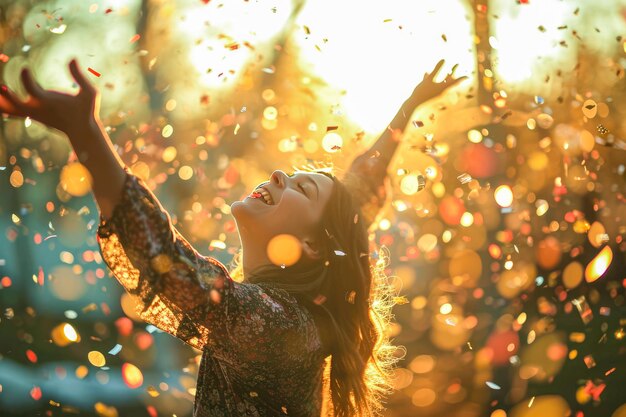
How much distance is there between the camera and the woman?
200 cm

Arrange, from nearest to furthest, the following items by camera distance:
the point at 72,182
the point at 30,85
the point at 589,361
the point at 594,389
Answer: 1. the point at 30,85
2. the point at 594,389
3. the point at 72,182
4. the point at 589,361

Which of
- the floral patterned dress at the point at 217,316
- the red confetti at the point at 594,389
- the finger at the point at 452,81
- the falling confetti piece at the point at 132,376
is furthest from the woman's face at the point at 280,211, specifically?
the red confetti at the point at 594,389

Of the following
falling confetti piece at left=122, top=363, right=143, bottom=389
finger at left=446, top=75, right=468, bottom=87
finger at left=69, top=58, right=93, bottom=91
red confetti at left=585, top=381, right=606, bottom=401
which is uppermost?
finger at left=69, top=58, right=93, bottom=91

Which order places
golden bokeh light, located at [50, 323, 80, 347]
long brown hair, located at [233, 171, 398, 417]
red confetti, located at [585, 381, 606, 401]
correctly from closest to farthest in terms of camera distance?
long brown hair, located at [233, 171, 398, 417] → red confetti, located at [585, 381, 606, 401] → golden bokeh light, located at [50, 323, 80, 347]

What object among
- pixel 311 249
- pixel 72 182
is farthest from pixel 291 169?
pixel 311 249

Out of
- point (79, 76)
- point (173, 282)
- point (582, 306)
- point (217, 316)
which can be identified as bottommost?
point (582, 306)

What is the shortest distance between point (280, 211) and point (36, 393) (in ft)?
19.1

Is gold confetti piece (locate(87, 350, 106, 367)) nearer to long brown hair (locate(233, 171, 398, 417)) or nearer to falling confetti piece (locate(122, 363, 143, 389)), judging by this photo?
falling confetti piece (locate(122, 363, 143, 389))

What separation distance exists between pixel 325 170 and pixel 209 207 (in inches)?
228

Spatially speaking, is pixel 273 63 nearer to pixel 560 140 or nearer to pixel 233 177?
pixel 233 177

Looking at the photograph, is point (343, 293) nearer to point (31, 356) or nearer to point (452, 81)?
point (452, 81)

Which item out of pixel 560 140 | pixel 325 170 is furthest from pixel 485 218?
pixel 325 170

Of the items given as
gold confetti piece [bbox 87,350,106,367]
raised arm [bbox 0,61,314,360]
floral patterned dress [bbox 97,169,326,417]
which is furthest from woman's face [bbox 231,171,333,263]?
gold confetti piece [bbox 87,350,106,367]

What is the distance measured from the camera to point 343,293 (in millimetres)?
2928
